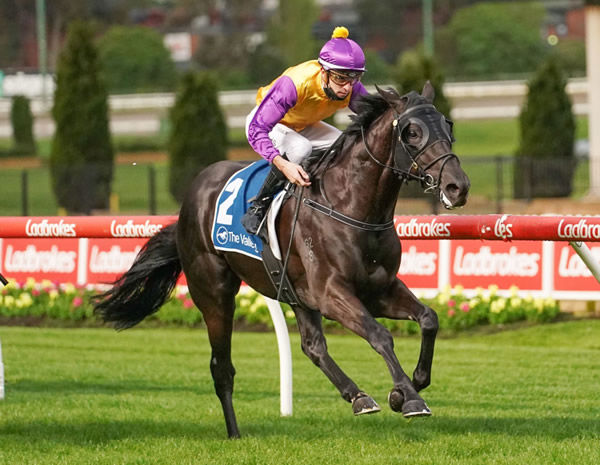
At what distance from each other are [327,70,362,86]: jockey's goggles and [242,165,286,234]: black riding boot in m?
0.60

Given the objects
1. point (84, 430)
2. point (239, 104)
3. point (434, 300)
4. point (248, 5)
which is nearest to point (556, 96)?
point (434, 300)

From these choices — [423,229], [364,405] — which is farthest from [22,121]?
[364,405]

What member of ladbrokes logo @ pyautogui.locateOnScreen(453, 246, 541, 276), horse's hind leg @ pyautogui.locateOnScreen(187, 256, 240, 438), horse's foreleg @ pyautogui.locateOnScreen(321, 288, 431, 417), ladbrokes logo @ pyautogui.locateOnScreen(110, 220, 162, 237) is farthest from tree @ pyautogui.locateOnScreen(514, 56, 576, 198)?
→ horse's foreleg @ pyautogui.locateOnScreen(321, 288, 431, 417)

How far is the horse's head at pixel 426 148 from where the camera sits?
576 cm

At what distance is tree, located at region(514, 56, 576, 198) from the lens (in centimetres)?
2833

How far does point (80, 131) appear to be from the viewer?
3141 centimetres

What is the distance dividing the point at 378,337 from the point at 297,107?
4.86ft

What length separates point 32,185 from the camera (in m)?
45.5

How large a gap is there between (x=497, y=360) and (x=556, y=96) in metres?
18.5

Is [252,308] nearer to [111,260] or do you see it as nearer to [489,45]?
[111,260]

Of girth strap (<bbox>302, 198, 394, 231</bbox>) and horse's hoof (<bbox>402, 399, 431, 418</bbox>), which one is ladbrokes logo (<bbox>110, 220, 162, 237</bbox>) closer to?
girth strap (<bbox>302, 198, 394, 231</bbox>)

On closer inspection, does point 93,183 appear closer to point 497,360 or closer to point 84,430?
point 497,360

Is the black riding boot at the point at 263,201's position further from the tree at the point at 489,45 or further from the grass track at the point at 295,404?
the tree at the point at 489,45

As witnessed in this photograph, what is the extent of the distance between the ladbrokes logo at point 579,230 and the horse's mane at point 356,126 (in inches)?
41.9
